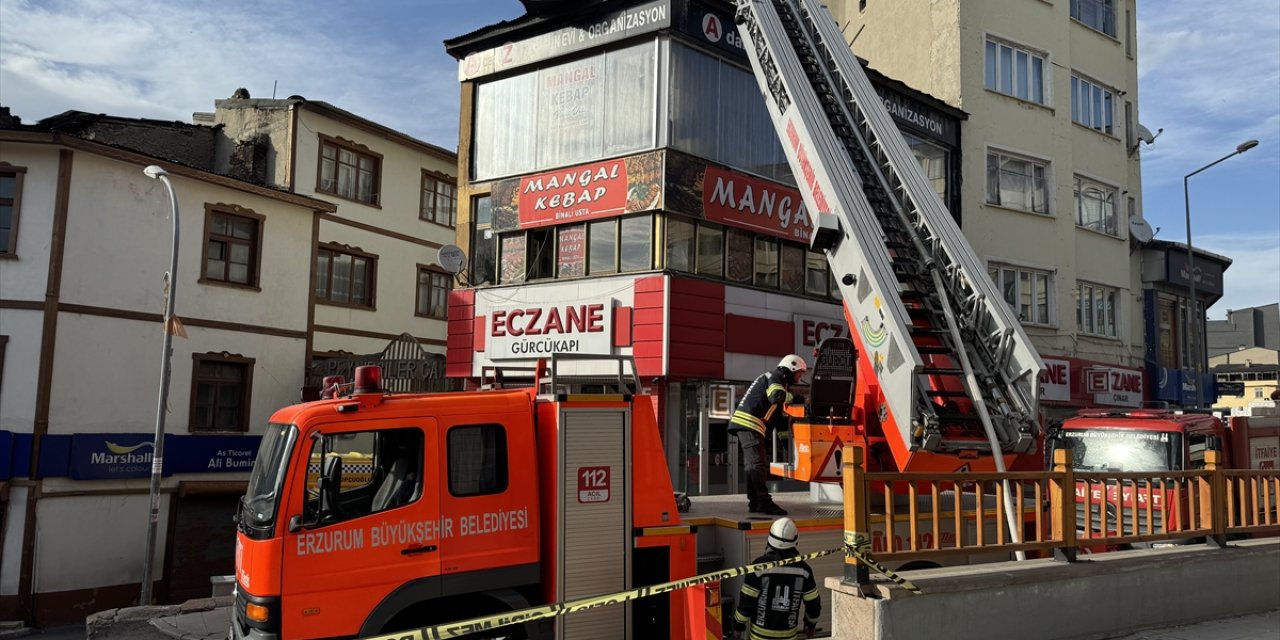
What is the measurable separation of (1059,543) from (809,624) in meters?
2.59

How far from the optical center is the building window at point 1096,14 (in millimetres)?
26250

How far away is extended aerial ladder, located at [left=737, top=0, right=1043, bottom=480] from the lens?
314 inches

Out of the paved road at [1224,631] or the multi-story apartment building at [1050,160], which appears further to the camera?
the multi-story apartment building at [1050,160]

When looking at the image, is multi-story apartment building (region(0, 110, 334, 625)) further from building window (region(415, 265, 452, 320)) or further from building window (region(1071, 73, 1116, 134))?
building window (region(1071, 73, 1116, 134))

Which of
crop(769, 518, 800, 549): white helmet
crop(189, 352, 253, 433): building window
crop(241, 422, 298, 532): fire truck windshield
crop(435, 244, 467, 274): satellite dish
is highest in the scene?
crop(435, 244, 467, 274): satellite dish

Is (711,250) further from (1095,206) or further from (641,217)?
(1095,206)

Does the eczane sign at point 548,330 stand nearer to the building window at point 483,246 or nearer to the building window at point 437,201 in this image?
the building window at point 483,246

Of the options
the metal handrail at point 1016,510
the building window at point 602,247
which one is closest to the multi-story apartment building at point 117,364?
the building window at point 602,247

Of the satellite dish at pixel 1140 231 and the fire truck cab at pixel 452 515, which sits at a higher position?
the satellite dish at pixel 1140 231

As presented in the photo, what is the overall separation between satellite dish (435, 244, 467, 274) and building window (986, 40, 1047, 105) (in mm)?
15250

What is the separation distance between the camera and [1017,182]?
24.4 metres

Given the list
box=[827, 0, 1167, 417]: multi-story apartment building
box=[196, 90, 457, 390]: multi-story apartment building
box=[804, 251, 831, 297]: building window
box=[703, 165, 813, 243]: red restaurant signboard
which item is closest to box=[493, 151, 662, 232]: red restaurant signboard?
box=[703, 165, 813, 243]: red restaurant signboard

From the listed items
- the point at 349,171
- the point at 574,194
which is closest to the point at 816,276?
the point at 574,194

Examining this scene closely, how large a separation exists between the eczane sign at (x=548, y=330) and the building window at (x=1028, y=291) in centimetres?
1227
